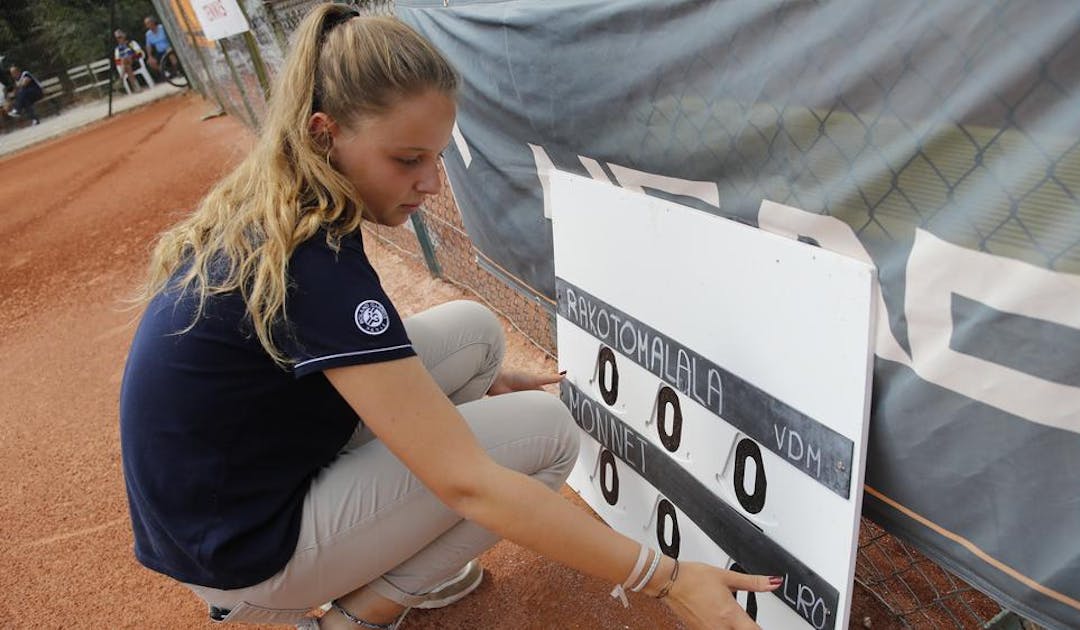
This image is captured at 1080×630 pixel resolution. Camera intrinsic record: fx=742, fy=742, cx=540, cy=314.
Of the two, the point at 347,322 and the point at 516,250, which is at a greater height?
the point at 347,322

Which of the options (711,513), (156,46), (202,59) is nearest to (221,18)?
(711,513)

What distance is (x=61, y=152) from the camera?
12.5 m

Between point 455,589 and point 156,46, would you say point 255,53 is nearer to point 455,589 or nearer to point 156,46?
point 455,589

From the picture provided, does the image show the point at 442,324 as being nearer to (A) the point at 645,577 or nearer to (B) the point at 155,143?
(A) the point at 645,577

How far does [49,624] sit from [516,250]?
1.87 meters

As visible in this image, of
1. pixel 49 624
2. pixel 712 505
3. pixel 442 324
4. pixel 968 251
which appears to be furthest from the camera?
pixel 49 624

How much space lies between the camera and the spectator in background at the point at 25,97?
16.2 metres

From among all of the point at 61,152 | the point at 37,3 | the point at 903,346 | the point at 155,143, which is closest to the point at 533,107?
the point at 903,346

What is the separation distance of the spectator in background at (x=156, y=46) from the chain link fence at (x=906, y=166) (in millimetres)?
17707

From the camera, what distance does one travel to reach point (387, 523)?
62.0 inches

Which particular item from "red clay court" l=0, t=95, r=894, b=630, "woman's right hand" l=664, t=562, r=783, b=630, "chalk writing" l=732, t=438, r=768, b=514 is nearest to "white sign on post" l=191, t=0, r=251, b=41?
"red clay court" l=0, t=95, r=894, b=630

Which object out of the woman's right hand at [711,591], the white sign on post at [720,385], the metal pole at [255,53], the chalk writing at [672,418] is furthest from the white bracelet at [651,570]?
the metal pole at [255,53]

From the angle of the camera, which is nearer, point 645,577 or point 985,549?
point 985,549

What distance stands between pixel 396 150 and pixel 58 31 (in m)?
20.9
